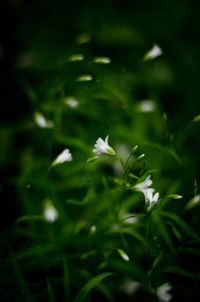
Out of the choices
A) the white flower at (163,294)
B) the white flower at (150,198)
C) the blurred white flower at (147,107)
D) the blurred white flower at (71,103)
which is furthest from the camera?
the blurred white flower at (147,107)

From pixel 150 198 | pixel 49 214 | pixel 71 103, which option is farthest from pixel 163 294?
pixel 71 103

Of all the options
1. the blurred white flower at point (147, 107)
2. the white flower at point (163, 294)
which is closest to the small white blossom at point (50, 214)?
the white flower at point (163, 294)

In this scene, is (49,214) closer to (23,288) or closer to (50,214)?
(50,214)

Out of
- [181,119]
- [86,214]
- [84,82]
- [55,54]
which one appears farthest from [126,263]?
[55,54]

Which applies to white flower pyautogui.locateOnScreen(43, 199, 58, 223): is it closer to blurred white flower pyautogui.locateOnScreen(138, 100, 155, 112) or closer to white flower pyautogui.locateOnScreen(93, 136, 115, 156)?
white flower pyautogui.locateOnScreen(93, 136, 115, 156)

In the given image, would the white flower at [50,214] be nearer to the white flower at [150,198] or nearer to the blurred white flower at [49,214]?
the blurred white flower at [49,214]

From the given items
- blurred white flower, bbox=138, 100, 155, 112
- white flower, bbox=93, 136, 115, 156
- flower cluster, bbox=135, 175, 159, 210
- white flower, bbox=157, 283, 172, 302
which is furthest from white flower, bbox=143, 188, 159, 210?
blurred white flower, bbox=138, 100, 155, 112

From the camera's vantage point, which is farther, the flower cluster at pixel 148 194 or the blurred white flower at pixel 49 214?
the blurred white flower at pixel 49 214

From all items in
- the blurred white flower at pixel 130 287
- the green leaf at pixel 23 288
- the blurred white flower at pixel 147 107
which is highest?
the blurred white flower at pixel 147 107

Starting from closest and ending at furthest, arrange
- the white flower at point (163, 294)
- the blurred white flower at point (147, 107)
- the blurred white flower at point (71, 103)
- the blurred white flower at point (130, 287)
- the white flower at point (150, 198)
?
the white flower at point (150, 198), the white flower at point (163, 294), the blurred white flower at point (130, 287), the blurred white flower at point (71, 103), the blurred white flower at point (147, 107)

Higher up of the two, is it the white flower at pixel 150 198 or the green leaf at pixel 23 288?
the white flower at pixel 150 198

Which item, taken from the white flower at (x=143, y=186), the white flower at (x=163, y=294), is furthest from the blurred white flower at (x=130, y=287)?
the white flower at (x=143, y=186)

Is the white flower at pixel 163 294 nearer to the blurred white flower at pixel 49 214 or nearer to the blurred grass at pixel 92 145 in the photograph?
the blurred grass at pixel 92 145
